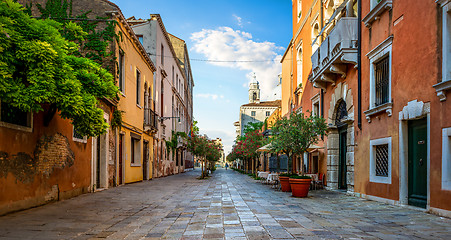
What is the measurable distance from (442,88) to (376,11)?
4.09 metres

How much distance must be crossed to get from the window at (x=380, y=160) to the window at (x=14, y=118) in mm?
9334

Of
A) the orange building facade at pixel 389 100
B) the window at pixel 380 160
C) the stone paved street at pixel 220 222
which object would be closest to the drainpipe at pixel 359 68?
the orange building facade at pixel 389 100

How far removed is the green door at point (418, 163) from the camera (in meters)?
8.74

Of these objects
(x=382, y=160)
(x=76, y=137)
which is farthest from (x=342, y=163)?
(x=76, y=137)

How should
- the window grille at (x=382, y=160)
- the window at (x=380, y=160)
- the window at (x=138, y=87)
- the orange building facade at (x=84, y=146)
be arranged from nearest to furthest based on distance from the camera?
the orange building facade at (x=84, y=146) < the window at (x=380, y=160) < the window grille at (x=382, y=160) < the window at (x=138, y=87)

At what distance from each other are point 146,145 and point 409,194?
17.3m

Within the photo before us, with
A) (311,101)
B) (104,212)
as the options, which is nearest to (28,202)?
(104,212)

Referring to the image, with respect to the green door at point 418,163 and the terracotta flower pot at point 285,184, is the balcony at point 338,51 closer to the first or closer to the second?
the green door at point 418,163

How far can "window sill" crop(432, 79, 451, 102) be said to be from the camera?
24.7 feet

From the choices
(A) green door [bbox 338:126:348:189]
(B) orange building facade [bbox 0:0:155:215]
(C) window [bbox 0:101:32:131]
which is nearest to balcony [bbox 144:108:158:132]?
(B) orange building facade [bbox 0:0:155:215]

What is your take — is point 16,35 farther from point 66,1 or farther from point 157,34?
point 157,34

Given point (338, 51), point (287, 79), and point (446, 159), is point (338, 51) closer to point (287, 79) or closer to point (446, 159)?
point (446, 159)

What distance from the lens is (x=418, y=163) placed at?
9.03 m

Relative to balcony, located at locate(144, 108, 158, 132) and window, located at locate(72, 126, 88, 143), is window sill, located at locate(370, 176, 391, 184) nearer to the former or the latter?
window, located at locate(72, 126, 88, 143)
